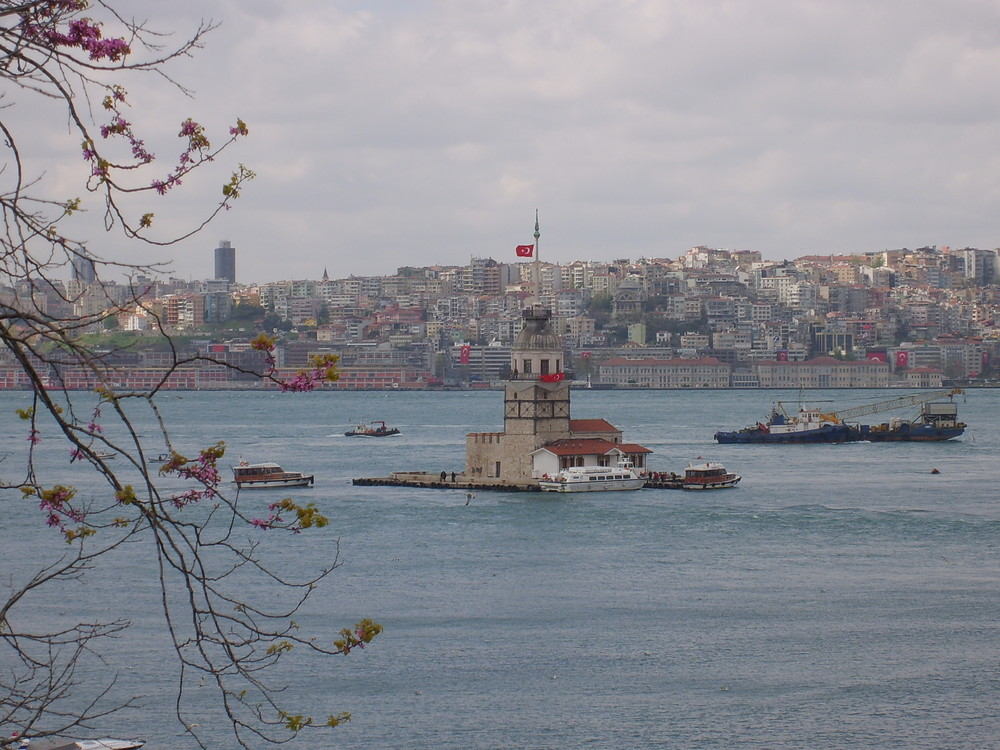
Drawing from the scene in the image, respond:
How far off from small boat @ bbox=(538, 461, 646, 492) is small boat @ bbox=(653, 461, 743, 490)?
861 mm

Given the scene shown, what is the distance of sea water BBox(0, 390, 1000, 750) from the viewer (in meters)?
14.2

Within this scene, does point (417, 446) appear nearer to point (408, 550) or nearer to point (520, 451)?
point (520, 451)

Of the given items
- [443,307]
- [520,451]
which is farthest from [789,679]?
[443,307]

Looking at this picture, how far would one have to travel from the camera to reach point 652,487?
Answer: 35.2 m

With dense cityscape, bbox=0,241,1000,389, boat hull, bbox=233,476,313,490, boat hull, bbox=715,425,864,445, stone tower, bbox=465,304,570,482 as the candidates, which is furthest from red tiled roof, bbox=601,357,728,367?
stone tower, bbox=465,304,570,482

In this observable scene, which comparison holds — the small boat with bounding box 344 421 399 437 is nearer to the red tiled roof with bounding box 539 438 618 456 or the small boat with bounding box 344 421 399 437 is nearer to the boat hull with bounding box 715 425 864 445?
the boat hull with bounding box 715 425 864 445

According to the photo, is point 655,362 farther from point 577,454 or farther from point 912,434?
point 577,454

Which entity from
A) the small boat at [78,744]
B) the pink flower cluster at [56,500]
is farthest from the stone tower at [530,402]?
the pink flower cluster at [56,500]

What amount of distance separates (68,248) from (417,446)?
2053 inches

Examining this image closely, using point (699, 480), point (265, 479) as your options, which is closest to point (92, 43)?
point (699, 480)

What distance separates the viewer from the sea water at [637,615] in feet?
46.6

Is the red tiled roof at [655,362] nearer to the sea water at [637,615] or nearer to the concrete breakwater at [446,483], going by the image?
the sea water at [637,615]

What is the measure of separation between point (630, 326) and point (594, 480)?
4950 inches

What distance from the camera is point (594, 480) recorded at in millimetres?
33531
